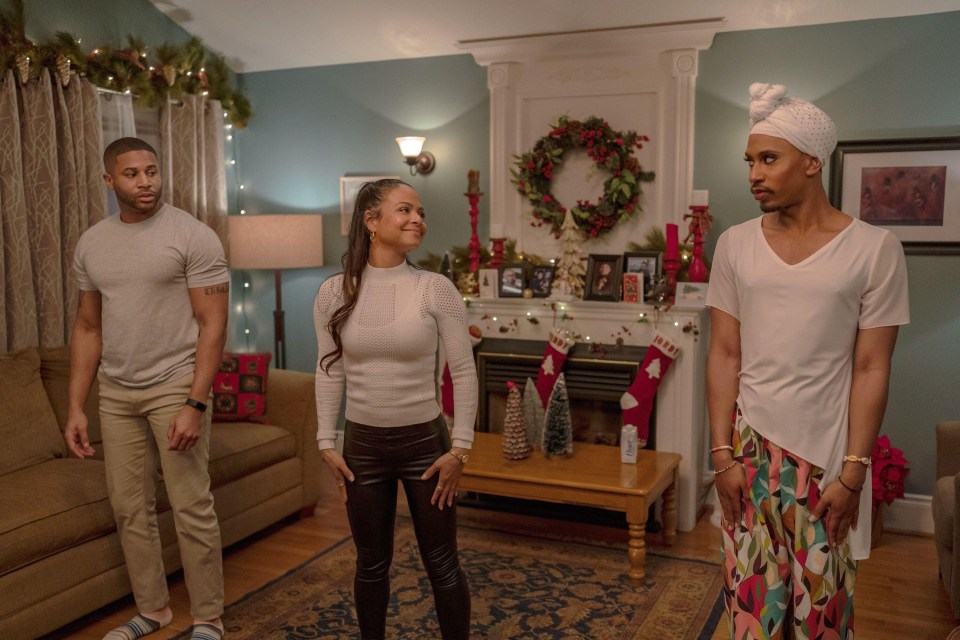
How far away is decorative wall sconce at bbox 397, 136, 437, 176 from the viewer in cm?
449

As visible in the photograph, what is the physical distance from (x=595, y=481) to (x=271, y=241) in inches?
88.0

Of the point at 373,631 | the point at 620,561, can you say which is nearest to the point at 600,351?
the point at 620,561

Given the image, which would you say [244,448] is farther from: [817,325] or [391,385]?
[817,325]

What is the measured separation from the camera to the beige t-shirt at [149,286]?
249 centimetres

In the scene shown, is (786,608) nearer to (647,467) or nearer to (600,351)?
(647,467)

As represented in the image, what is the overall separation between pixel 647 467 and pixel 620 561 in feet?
1.30

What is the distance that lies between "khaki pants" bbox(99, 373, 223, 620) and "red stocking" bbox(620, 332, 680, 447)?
6.28 feet

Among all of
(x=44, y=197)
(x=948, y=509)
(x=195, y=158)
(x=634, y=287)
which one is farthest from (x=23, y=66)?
(x=948, y=509)

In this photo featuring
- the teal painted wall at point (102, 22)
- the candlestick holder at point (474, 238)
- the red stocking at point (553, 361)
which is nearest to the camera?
the teal painted wall at point (102, 22)

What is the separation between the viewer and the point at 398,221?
2.05 m

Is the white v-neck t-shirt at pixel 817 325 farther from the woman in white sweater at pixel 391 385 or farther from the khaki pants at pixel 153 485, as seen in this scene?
the khaki pants at pixel 153 485

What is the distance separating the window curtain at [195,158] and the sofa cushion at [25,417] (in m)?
1.35

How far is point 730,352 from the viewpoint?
5.82 ft

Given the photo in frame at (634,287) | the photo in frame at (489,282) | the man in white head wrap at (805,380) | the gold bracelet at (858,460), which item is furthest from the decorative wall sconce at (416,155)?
the gold bracelet at (858,460)
